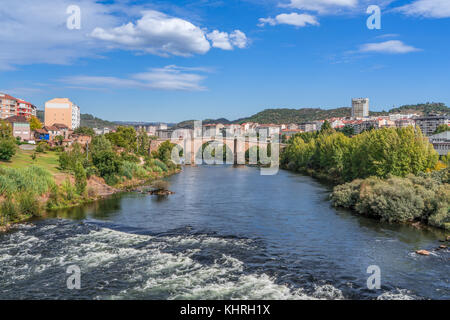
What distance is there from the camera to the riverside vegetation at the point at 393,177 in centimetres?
1959

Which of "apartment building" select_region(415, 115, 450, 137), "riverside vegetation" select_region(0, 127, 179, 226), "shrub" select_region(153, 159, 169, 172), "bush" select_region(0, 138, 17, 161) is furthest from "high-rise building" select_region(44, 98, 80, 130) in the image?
"apartment building" select_region(415, 115, 450, 137)

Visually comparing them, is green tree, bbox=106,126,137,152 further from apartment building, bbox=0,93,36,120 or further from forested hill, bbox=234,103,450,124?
forested hill, bbox=234,103,450,124

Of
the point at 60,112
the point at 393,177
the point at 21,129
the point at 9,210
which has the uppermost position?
the point at 60,112

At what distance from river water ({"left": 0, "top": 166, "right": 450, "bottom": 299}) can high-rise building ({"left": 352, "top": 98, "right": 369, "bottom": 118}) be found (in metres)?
161

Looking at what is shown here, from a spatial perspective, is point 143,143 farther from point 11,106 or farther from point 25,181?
point 25,181

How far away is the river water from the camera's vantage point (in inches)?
435

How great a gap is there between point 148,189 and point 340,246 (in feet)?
66.1

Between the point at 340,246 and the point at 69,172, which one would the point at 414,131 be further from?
A: the point at 69,172

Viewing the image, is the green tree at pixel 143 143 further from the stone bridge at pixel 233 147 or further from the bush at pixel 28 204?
the bush at pixel 28 204

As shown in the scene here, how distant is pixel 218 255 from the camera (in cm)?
1417

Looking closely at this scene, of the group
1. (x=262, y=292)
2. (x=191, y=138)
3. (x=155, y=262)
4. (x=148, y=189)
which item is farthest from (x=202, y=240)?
(x=191, y=138)

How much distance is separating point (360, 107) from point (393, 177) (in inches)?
6283

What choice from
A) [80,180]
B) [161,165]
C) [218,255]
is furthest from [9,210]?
[161,165]

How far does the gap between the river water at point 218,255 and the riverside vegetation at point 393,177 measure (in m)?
1.33
